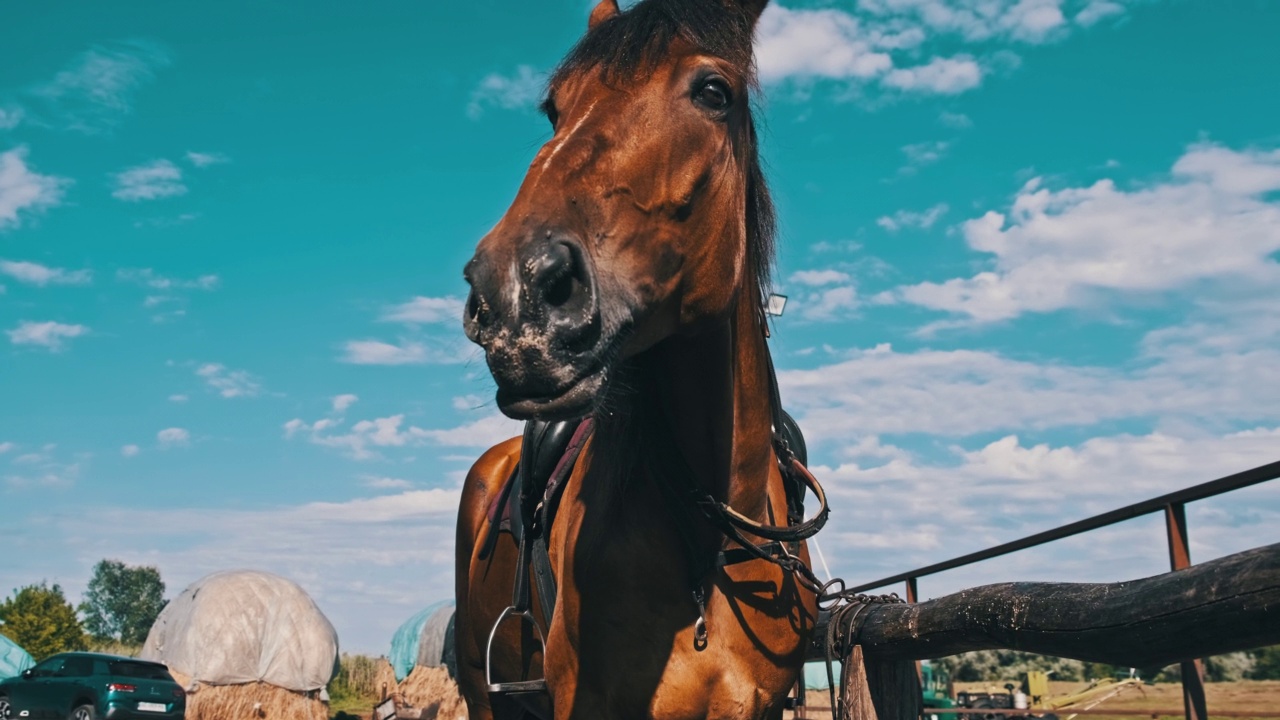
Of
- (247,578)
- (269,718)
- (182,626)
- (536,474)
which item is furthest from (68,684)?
(536,474)

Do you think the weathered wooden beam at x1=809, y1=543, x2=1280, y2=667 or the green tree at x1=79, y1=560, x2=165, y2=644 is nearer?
the weathered wooden beam at x1=809, y1=543, x2=1280, y2=667

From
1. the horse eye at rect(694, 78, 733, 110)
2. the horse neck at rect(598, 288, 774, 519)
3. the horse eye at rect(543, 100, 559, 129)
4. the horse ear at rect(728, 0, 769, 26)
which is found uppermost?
the horse ear at rect(728, 0, 769, 26)

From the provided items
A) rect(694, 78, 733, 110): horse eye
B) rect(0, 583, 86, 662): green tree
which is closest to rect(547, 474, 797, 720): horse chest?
rect(694, 78, 733, 110): horse eye

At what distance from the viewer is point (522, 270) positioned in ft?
6.24

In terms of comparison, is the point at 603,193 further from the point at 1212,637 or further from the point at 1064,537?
the point at 1064,537

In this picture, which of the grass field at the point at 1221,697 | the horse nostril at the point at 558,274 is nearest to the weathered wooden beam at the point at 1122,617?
the horse nostril at the point at 558,274

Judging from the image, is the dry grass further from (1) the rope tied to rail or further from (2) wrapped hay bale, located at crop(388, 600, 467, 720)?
(1) the rope tied to rail

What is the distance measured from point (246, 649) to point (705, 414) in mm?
28325

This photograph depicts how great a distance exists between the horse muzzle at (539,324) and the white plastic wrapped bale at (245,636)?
92.6ft

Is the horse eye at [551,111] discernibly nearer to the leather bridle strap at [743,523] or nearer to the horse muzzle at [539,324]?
the horse muzzle at [539,324]

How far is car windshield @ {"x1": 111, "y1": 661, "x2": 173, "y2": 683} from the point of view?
731 inches

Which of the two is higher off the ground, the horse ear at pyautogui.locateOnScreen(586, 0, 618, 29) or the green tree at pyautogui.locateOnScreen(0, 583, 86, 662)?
the horse ear at pyautogui.locateOnScreen(586, 0, 618, 29)

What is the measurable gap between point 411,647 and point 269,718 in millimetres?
5309

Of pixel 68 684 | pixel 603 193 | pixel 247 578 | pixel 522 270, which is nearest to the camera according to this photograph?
pixel 522 270
